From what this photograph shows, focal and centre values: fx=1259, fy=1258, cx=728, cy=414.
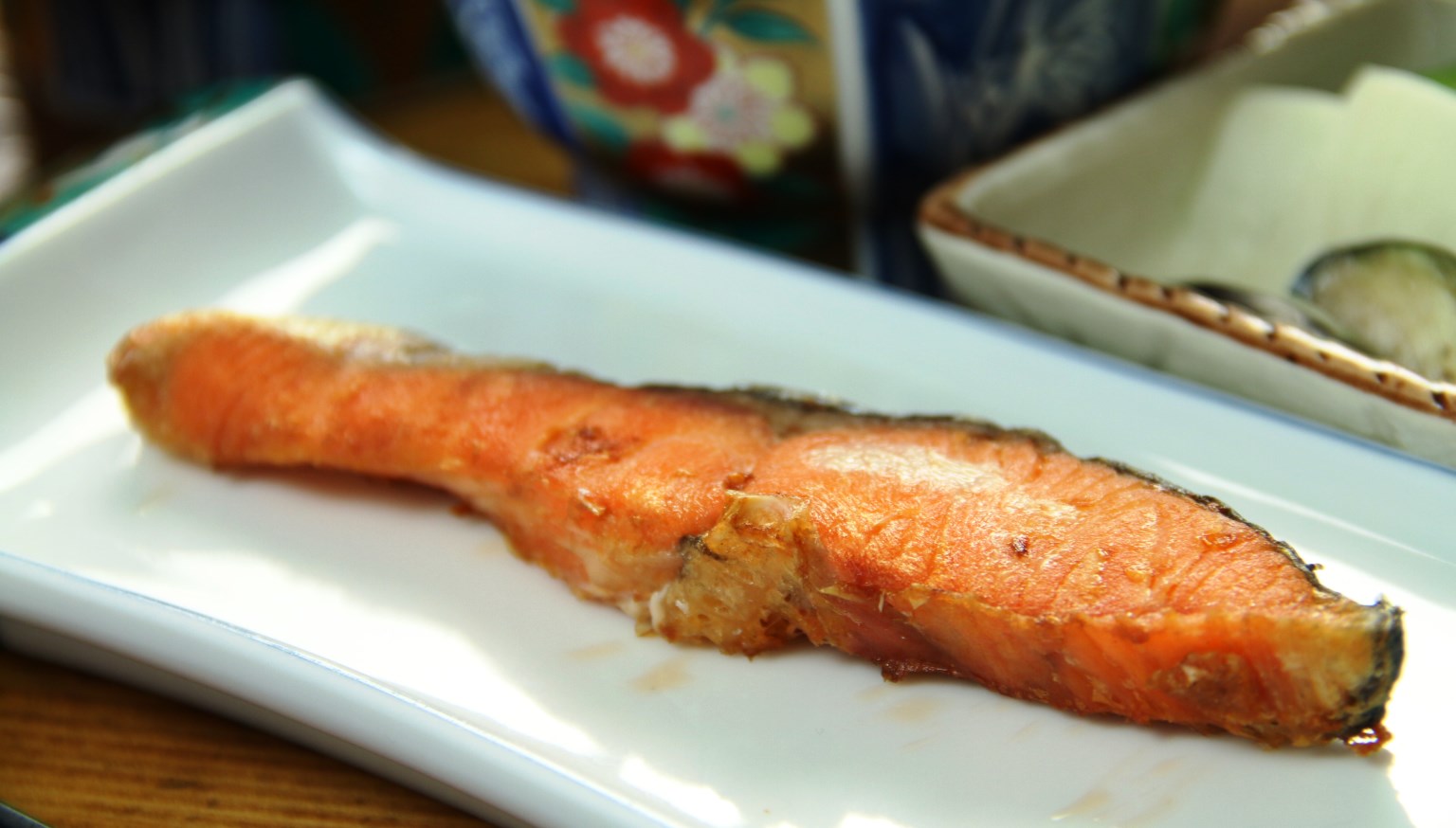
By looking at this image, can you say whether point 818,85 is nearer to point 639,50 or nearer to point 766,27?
point 766,27

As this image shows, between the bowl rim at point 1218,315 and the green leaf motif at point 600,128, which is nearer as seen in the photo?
the bowl rim at point 1218,315

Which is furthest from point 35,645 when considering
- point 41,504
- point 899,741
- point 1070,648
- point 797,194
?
point 797,194

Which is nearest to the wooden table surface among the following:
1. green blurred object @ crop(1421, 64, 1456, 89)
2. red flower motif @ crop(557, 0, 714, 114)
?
red flower motif @ crop(557, 0, 714, 114)

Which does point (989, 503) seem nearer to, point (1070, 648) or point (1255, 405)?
point (1070, 648)

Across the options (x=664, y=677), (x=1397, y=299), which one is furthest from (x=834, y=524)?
(x=1397, y=299)

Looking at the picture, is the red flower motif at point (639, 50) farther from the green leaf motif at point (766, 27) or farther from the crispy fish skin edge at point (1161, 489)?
the crispy fish skin edge at point (1161, 489)

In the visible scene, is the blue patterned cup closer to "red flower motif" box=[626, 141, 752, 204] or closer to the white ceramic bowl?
"red flower motif" box=[626, 141, 752, 204]

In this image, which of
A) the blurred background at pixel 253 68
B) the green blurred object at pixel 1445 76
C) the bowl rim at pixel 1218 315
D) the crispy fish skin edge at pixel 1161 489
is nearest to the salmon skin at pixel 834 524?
the crispy fish skin edge at pixel 1161 489
